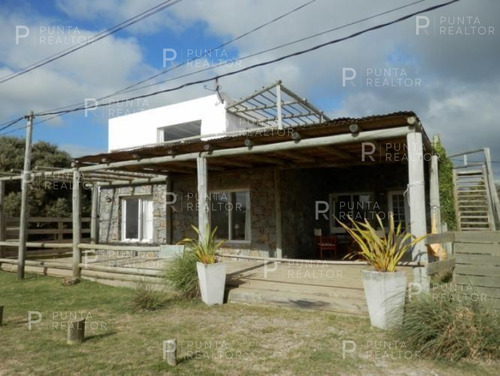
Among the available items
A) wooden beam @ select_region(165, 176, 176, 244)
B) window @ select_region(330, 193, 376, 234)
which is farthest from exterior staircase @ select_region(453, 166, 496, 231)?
wooden beam @ select_region(165, 176, 176, 244)

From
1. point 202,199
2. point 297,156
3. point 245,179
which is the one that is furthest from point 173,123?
point 202,199

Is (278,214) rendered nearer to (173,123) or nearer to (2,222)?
(173,123)

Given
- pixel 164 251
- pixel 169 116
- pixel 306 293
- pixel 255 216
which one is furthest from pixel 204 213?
pixel 169 116

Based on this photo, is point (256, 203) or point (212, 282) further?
point (256, 203)

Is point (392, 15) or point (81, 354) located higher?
point (392, 15)

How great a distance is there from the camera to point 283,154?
8.28 metres

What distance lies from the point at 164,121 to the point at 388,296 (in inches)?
449

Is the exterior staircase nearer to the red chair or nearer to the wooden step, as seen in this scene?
the red chair

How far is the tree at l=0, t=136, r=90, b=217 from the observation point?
18.0 m

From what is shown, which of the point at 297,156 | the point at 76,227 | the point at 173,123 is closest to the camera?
the point at 297,156

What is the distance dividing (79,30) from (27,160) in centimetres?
374

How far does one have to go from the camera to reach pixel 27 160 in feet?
33.1

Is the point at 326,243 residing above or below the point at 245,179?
below

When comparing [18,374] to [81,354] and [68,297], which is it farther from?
[68,297]
